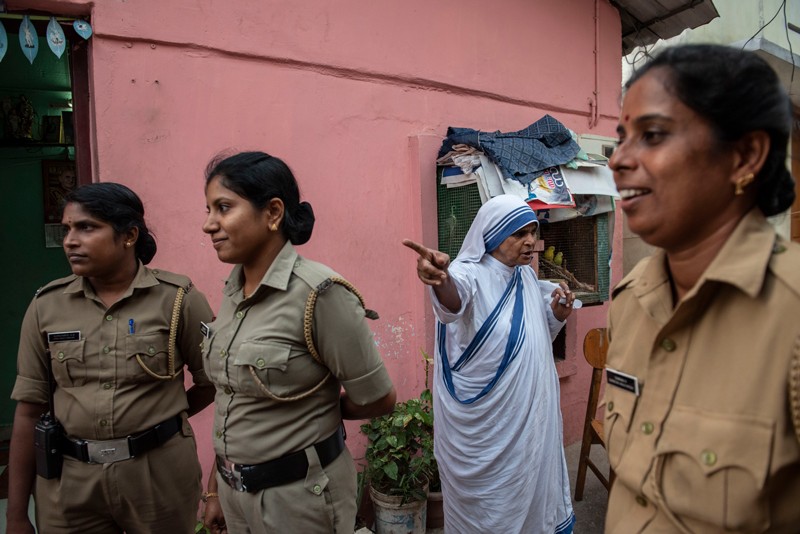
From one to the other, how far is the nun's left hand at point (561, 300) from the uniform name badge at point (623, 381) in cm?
169

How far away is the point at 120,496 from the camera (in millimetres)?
1908

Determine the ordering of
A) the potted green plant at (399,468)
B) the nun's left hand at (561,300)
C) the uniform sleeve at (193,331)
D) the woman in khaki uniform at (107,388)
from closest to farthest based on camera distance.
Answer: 1. the woman in khaki uniform at (107,388)
2. the uniform sleeve at (193,331)
3. the nun's left hand at (561,300)
4. the potted green plant at (399,468)

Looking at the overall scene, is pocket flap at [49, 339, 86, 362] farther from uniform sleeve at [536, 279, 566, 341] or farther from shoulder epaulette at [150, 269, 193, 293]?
uniform sleeve at [536, 279, 566, 341]

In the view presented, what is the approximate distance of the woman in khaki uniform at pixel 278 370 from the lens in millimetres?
1605

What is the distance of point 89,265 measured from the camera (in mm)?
1993

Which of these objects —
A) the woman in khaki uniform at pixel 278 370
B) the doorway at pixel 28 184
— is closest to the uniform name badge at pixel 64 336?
the woman in khaki uniform at pixel 278 370

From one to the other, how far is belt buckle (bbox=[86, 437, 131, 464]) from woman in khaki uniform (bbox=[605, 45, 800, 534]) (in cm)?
170

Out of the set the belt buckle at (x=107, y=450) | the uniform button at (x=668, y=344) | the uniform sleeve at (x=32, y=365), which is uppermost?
the uniform button at (x=668, y=344)

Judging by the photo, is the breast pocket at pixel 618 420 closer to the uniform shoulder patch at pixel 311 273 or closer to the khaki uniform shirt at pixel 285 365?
the khaki uniform shirt at pixel 285 365

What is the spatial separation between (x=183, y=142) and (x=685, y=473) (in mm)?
2808

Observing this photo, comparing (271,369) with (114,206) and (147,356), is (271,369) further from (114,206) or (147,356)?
(114,206)

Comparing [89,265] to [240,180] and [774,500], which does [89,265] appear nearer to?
[240,180]

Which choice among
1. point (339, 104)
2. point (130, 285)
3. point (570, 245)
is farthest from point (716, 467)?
point (570, 245)

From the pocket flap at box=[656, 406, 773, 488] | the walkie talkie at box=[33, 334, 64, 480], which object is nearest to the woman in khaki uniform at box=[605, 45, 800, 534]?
the pocket flap at box=[656, 406, 773, 488]
